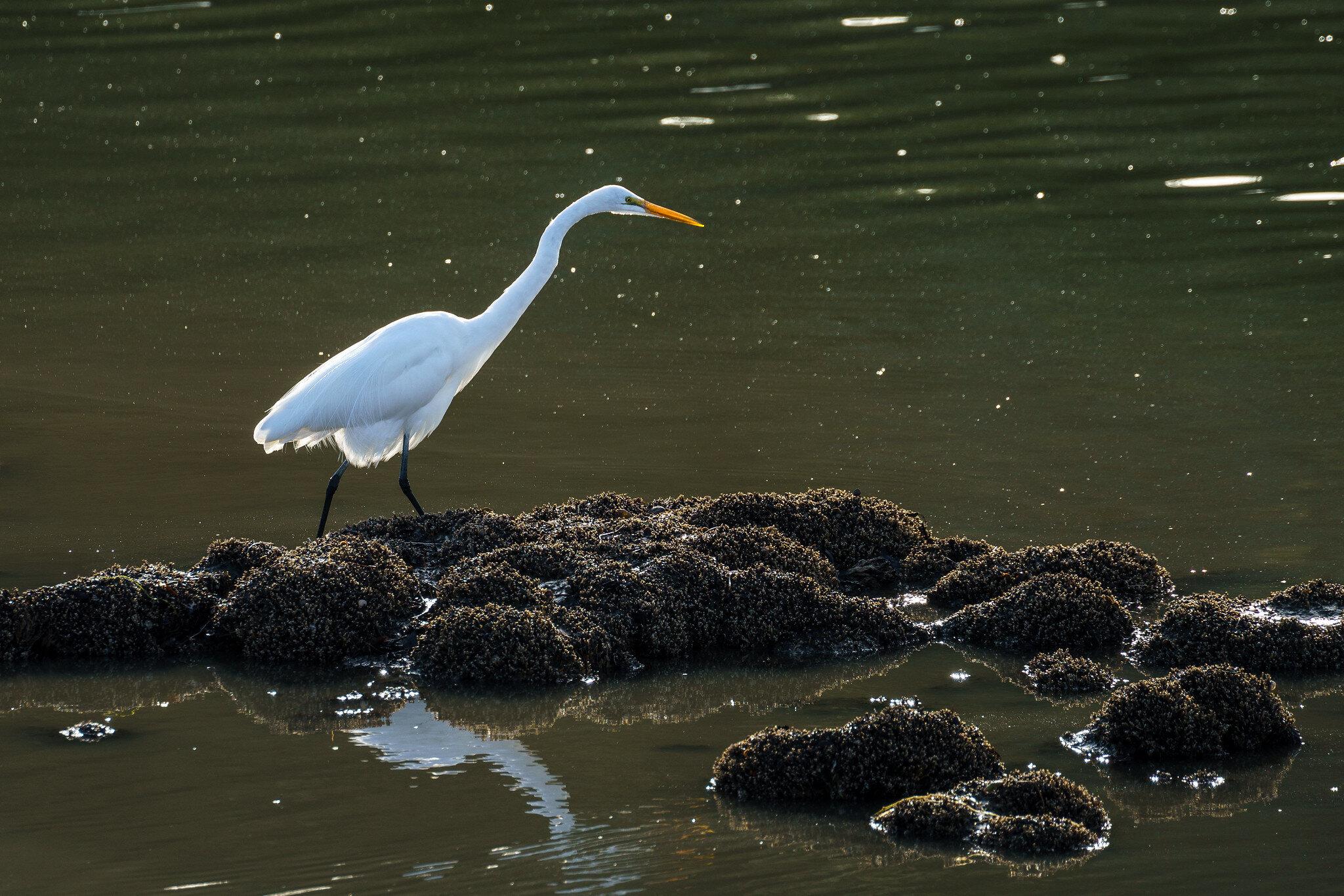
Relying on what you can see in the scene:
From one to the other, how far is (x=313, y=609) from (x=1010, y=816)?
298 centimetres

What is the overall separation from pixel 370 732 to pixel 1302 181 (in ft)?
42.0

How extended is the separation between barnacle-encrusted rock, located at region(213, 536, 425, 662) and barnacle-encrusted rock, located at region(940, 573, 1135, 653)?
242 centimetres

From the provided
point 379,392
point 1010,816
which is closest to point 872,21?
point 379,392

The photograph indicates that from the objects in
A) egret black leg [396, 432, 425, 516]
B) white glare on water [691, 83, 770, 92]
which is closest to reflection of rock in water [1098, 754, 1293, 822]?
egret black leg [396, 432, 425, 516]

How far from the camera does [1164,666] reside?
6.24m

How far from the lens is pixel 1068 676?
6.02m

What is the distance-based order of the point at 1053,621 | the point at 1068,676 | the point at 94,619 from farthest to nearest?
the point at 1053,621
the point at 94,619
the point at 1068,676

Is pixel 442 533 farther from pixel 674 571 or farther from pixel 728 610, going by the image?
pixel 728 610

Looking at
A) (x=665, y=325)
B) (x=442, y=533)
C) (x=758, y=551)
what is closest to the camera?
(x=758, y=551)

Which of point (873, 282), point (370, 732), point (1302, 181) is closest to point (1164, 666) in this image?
point (370, 732)

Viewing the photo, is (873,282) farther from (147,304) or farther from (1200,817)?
(1200,817)

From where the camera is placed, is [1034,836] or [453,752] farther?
[453,752]

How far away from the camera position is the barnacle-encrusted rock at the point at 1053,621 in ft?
21.3

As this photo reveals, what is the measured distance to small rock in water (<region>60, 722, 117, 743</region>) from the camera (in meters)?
5.62
